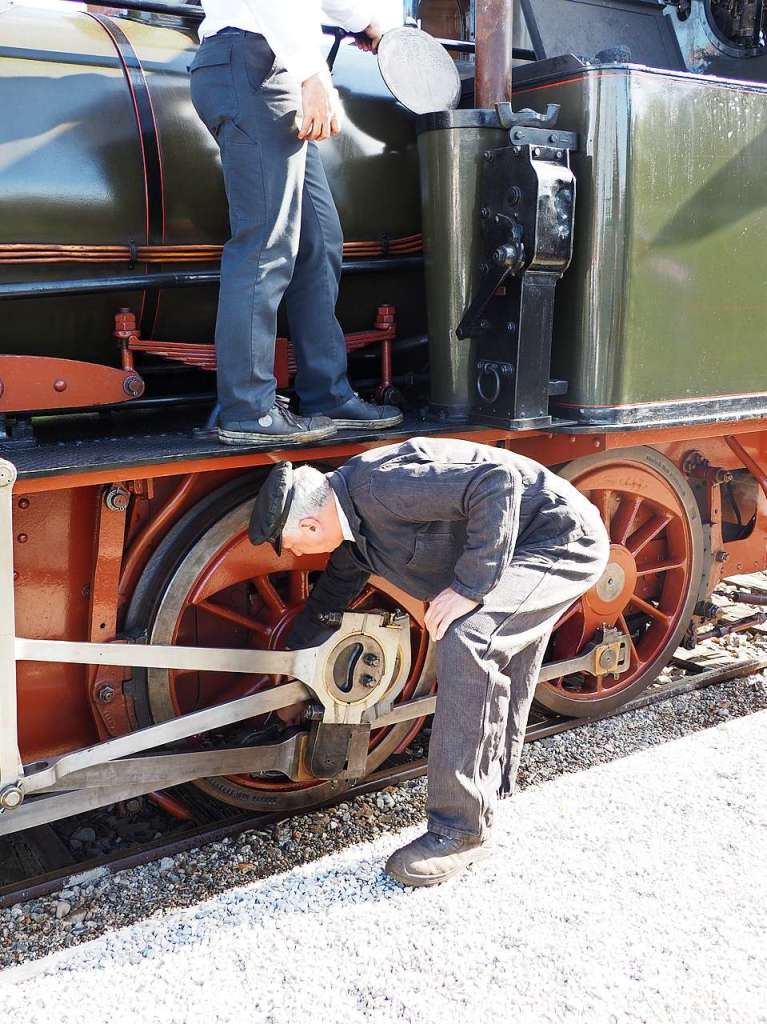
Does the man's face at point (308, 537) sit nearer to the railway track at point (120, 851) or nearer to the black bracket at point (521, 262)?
the black bracket at point (521, 262)

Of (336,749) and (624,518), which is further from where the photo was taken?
(624,518)

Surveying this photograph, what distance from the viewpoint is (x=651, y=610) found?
3.90 m

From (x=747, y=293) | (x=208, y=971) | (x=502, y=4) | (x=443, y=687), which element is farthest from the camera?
(x=747, y=293)

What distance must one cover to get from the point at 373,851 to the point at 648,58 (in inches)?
112

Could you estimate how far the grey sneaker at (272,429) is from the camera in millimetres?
2631

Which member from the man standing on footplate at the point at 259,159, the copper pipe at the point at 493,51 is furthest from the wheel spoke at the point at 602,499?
the copper pipe at the point at 493,51

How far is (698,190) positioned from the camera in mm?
3123

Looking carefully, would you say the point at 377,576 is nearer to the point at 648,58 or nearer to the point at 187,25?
the point at 187,25

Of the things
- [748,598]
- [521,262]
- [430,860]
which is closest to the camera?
[430,860]

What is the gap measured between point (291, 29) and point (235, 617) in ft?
5.06

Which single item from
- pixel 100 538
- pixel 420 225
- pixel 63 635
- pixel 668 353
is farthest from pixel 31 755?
pixel 668 353

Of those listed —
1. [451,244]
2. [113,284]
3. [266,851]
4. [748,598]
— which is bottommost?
[266,851]

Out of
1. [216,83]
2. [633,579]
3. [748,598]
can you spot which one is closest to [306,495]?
[216,83]

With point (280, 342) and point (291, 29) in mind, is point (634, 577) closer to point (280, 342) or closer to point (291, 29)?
point (280, 342)
